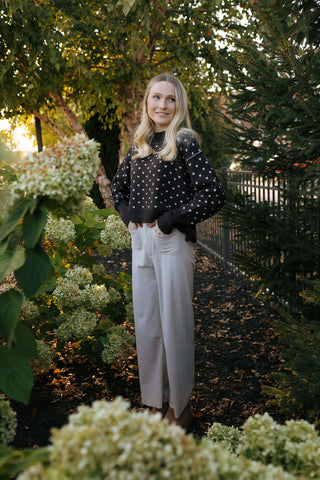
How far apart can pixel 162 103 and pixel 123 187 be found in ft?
2.14

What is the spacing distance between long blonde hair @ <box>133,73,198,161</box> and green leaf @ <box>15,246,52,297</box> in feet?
4.81

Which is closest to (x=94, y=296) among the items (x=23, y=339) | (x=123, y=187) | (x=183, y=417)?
(x=123, y=187)

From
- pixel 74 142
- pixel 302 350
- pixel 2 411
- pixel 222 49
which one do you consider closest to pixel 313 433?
pixel 2 411

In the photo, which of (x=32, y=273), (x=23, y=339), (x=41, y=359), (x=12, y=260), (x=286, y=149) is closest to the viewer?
(x=12, y=260)

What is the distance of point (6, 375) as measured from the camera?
1.30 m

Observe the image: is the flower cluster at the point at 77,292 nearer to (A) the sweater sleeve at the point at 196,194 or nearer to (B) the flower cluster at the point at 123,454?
(A) the sweater sleeve at the point at 196,194

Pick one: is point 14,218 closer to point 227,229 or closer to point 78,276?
point 78,276

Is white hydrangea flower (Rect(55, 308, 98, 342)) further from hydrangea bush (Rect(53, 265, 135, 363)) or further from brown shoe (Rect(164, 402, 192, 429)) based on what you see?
brown shoe (Rect(164, 402, 192, 429))

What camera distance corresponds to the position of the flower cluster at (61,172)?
44.0 inches

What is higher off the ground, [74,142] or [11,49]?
[11,49]

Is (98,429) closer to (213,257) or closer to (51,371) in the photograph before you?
(51,371)

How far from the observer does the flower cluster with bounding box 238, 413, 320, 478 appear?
0.92m

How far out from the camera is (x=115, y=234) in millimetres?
3160

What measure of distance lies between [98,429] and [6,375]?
2.28 feet
